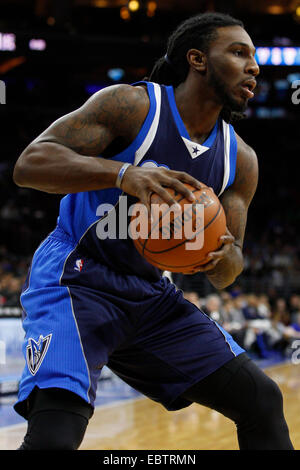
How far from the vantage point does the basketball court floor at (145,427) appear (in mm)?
4520

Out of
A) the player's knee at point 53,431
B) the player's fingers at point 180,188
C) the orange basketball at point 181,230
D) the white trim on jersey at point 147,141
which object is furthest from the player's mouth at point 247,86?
the player's knee at point 53,431

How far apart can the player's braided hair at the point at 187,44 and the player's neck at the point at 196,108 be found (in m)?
0.11

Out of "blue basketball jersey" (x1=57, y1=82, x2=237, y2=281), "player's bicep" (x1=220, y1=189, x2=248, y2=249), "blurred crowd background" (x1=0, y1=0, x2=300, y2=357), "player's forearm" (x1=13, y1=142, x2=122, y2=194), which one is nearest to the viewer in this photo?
"player's forearm" (x1=13, y1=142, x2=122, y2=194)

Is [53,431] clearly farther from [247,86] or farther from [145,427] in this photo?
[145,427]

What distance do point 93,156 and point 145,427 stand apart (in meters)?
3.59

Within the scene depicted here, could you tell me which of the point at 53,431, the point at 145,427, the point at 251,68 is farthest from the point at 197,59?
the point at 145,427

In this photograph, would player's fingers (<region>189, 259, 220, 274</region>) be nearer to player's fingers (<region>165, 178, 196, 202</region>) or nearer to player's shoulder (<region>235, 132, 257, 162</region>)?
player's fingers (<region>165, 178, 196, 202</region>)

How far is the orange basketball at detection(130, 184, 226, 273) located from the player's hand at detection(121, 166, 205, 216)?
2 centimetres

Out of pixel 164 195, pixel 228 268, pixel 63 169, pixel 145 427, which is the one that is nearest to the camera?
Result: pixel 164 195

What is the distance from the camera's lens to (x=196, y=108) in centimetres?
244

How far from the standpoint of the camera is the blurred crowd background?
13897mm

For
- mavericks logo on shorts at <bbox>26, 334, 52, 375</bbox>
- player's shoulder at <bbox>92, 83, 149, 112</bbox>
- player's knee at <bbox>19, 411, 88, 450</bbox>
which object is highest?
player's shoulder at <bbox>92, 83, 149, 112</bbox>

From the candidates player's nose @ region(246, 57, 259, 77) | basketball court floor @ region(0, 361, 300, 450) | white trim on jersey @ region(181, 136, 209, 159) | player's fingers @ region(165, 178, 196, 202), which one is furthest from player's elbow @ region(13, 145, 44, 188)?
basketball court floor @ region(0, 361, 300, 450)
